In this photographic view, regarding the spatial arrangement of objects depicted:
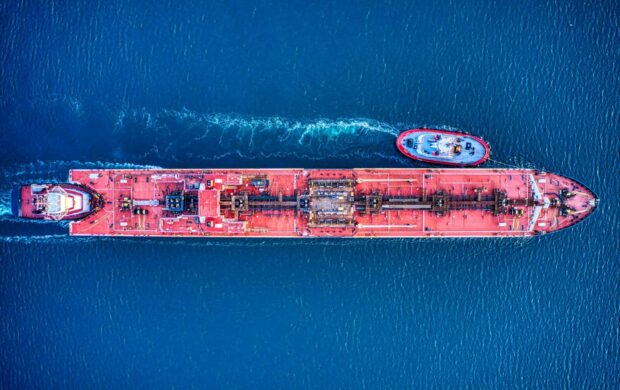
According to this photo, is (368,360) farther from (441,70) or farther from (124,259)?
(441,70)

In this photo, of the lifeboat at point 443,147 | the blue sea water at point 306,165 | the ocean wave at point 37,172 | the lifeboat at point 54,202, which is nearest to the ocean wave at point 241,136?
the blue sea water at point 306,165

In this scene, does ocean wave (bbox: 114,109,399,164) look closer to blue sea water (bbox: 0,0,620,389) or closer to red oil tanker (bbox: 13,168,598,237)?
blue sea water (bbox: 0,0,620,389)

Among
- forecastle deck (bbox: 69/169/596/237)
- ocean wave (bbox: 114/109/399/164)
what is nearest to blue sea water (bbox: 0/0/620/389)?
ocean wave (bbox: 114/109/399/164)

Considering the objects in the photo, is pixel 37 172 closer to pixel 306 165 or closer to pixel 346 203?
pixel 306 165

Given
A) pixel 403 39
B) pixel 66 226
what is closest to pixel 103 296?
pixel 66 226

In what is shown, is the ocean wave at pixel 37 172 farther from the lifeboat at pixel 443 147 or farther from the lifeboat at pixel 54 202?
the lifeboat at pixel 443 147

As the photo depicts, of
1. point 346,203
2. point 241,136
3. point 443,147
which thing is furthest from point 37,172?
point 443,147
